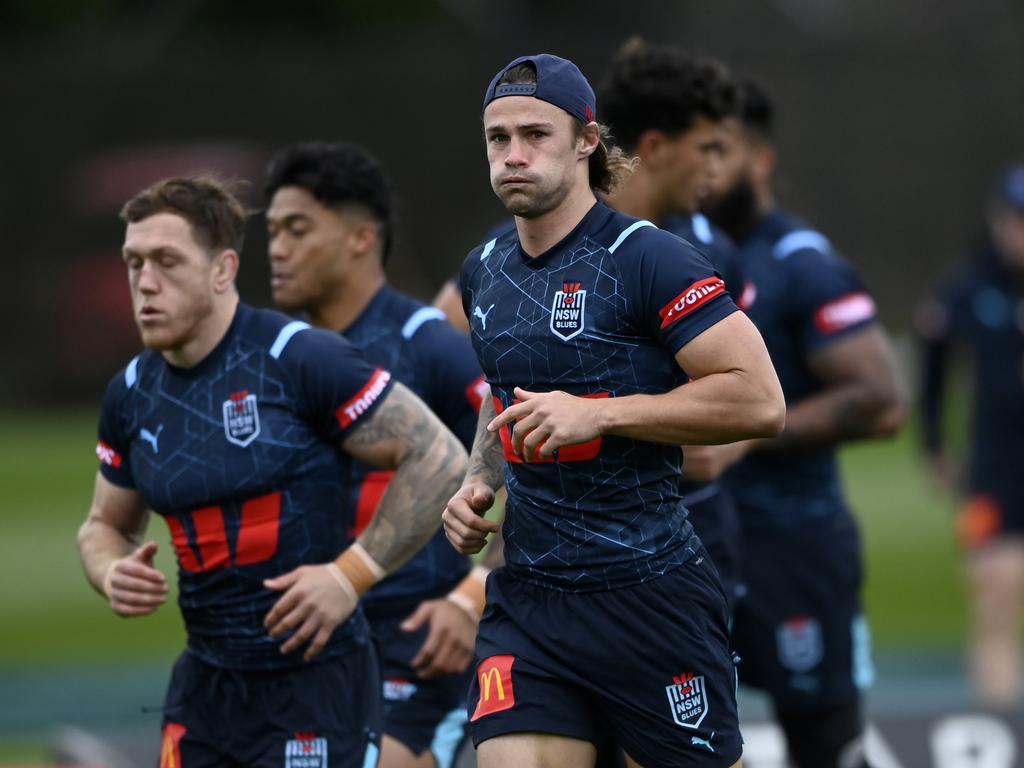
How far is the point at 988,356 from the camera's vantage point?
10.2 metres

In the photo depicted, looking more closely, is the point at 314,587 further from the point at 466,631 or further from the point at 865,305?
the point at 865,305

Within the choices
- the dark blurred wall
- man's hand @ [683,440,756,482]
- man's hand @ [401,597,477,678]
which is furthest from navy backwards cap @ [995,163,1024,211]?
the dark blurred wall

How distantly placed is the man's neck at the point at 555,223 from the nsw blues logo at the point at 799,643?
2753 millimetres

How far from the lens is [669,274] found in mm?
4543

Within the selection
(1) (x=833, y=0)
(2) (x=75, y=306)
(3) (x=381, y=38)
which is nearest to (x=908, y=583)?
(2) (x=75, y=306)

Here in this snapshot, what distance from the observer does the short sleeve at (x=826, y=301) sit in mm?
6898

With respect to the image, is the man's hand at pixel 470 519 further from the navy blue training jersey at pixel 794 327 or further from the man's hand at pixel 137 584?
the navy blue training jersey at pixel 794 327

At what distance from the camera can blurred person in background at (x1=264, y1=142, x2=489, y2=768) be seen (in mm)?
5973

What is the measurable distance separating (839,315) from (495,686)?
2.71 m

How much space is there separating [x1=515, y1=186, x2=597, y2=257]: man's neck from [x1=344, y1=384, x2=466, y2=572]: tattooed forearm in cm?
72

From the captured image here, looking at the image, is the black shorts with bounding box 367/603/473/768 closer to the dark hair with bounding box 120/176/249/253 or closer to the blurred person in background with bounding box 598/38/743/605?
the blurred person in background with bounding box 598/38/743/605

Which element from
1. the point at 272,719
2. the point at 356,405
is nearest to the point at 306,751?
the point at 272,719

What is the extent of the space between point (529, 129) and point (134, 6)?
90.0 ft

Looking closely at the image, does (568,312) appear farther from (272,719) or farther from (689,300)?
(272,719)
